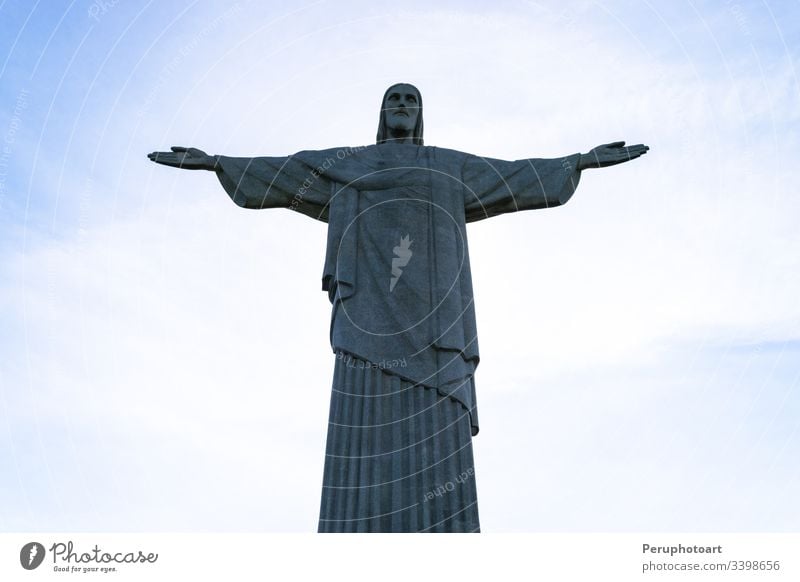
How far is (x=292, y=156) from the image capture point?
13539mm

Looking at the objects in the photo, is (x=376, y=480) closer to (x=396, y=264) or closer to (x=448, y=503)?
(x=448, y=503)

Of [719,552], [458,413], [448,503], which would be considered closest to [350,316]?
[458,413]

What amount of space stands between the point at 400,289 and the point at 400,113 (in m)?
2.84

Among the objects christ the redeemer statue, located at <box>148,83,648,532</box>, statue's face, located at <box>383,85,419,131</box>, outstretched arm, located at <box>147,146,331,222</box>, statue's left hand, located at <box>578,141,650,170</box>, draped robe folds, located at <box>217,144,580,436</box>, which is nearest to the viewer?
christ the redeemer statue, located at <box>148,83,648,532</box>

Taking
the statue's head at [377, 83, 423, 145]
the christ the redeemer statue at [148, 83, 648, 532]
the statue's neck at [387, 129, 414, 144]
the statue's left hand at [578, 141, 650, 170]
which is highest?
the statue's head at [377, 83, 423, 145]

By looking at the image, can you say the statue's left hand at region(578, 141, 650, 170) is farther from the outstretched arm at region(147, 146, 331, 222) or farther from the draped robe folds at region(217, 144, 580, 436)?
the outstretched arm at region(147, 146, 331, 222)

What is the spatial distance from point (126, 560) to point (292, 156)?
5.86m

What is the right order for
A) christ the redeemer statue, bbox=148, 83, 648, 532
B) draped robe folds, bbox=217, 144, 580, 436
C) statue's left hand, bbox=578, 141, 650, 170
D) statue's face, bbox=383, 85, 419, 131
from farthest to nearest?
statue's face, bbox=383, 85, 419, 131, statue's left hand, bbox=578, 141, 650, 170, draped robe folds, bbox=217, 144, 580, 436, christ the redeemer statue, bbox=148, 83, 648, 532

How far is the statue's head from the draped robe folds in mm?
286

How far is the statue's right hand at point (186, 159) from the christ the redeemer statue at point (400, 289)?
0.05ft

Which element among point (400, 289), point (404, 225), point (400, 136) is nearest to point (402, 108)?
point (400, 136)

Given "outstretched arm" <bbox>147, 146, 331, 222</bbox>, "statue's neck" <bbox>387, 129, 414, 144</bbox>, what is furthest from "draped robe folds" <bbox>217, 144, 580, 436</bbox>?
"statue's neck" <bbox>387, 129, 414, 144</bbox>

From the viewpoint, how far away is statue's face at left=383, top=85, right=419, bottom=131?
13.7 m

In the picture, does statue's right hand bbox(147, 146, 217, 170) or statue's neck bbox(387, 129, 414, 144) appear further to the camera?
statue's neck bbox(387, 129, 414, 144)
